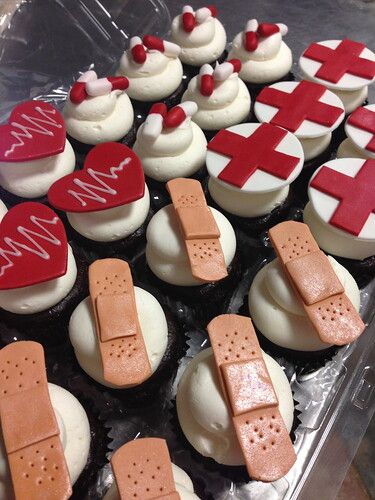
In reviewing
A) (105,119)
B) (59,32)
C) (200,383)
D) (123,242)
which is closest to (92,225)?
(123,242)

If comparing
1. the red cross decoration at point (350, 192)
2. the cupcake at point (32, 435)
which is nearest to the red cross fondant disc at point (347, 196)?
the red cross decoration at point (350, 192)

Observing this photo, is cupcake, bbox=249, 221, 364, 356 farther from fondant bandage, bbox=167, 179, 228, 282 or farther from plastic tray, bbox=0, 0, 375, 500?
plastic tray, bbox=0, 0, 375, 500

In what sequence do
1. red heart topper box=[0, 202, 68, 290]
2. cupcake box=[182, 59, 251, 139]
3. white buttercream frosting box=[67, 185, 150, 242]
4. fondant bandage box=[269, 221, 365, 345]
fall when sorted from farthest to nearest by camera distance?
cupcake box=[182, 59, 251, 139], white buttercream frosting box=[67, 185, 150, 242], red heart topper box=[0, 202, 68, 290], fondant bandage box=[269, 221, 365, 345]

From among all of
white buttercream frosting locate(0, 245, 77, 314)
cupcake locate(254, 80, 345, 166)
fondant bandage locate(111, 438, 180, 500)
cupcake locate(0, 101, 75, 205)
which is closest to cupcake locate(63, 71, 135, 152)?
cupcake locate(0, 101, 75, 205)

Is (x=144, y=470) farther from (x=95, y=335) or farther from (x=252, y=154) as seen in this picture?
(x=252, y=154)

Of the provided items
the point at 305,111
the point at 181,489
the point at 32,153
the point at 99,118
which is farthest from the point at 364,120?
the point at 181,489

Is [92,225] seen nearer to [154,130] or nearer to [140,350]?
[154,130]
